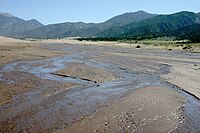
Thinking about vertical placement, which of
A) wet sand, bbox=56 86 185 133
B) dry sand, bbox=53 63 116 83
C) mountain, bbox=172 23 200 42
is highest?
wet sand, bbox=56 86 185 133

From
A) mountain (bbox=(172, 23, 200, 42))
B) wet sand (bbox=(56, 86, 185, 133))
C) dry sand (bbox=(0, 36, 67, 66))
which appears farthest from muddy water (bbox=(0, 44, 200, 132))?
mountain (bbox=(172, 23, 200, 42))

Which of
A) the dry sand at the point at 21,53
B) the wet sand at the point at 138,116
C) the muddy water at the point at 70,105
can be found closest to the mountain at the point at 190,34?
the dry sand at the point at 21,53

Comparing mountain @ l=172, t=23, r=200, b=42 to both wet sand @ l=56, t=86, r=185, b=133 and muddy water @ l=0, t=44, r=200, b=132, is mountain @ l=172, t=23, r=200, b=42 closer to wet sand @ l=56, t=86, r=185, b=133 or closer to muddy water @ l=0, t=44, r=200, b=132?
muddy water @ l=0, t=44, r=200, b=132

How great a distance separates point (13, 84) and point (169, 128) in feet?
39.5

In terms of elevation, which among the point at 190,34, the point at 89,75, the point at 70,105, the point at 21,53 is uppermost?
the point at 70,105

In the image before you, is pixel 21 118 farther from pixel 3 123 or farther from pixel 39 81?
pixel 39 81

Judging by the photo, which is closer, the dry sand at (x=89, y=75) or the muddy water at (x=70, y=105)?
the muddy water at (x=70, y=105)

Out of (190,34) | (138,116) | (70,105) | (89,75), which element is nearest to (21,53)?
(89,75)

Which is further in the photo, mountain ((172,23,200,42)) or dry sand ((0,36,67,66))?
mountain ((172,23,200,42))

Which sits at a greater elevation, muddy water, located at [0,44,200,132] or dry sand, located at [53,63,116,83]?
muddy water, located at [0,44,200,132]

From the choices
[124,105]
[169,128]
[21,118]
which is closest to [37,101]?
[21,118]

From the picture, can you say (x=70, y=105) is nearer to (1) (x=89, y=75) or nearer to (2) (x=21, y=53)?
(1) (x=89, y=75)

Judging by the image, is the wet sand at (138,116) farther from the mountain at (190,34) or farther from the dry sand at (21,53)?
the mountain at (190,34)

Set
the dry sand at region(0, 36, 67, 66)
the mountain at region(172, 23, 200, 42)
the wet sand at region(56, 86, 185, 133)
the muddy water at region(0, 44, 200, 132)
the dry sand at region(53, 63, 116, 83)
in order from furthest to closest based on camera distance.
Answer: the mountain at region(172, 23, 200, 42) → the dry sand at region(0, 36, 67, 66) → the dry sand at region(53, 63, 116, 83) → the muddy water at region(0, 44, 200, 132) → the wet sand at region(56, 86, 185, 133)
